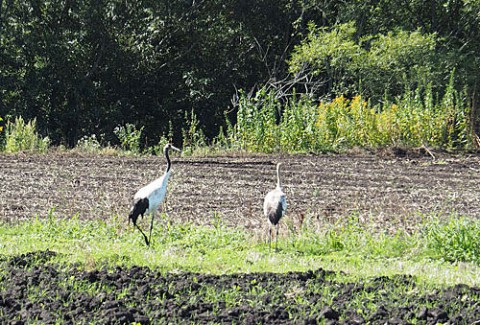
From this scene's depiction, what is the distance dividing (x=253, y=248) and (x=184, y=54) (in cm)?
1737

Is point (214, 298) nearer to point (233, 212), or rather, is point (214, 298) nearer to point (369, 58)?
point (233, 212)

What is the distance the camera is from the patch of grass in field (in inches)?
327

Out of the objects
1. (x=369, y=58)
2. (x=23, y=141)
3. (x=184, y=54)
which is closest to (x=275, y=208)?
(x=23, y=141)

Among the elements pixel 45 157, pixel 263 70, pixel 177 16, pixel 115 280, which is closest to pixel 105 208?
pixel 115 280

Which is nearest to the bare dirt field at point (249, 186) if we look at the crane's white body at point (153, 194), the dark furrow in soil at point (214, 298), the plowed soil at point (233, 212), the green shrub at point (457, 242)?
the plowed soil at point (233, 212)

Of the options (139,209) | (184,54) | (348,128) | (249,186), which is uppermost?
(184,54)

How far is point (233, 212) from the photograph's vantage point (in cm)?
1140

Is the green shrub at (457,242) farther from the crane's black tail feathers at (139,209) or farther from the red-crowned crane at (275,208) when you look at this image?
the crane's black tail feathers at (139,209)

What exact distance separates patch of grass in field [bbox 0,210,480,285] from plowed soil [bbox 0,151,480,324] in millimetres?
483

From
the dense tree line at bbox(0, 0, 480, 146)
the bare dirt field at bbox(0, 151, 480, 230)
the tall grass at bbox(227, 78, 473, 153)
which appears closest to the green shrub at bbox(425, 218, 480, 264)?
the bare dirt field at bbox(0, 151, 480, 230)

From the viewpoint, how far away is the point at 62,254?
866cm

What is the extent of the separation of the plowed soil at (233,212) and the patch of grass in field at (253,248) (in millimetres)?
483

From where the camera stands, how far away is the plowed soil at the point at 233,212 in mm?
6199

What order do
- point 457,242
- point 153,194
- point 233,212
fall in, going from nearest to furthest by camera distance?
point 457,242, point 153,194, point 233,212
